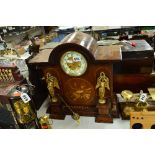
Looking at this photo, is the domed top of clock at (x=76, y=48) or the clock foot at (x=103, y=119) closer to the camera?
the domed top of clock at (x=76, y=48)

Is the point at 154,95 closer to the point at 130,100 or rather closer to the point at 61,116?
the point at 130,100

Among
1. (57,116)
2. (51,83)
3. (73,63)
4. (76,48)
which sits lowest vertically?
(57,116)

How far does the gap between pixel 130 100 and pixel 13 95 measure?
107 cm

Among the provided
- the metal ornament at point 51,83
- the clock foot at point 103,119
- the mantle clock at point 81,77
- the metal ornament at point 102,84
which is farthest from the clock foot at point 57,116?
the metal ornament at point 102,84

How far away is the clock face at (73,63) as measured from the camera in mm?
1535

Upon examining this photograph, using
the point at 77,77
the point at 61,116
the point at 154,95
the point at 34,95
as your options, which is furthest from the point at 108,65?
the point at 34,95

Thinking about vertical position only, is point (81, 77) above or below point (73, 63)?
below

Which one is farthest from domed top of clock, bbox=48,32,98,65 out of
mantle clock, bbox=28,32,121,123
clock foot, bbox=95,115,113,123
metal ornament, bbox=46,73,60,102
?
clock foot, bbox=95,115,113,123

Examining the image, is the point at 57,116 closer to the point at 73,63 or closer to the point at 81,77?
the point at 81,77

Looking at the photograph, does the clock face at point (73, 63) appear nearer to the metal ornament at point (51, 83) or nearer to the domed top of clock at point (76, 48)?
the domed top of clock at point (76, 48)

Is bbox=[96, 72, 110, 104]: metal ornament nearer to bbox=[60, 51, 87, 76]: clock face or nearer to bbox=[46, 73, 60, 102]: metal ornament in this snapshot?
bbox=[60, 51, 87, 76]: clock face

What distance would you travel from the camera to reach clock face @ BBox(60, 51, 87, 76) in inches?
60.4

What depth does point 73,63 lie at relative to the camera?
157 cm

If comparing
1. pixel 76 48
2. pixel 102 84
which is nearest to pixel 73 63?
pixel 76 48
